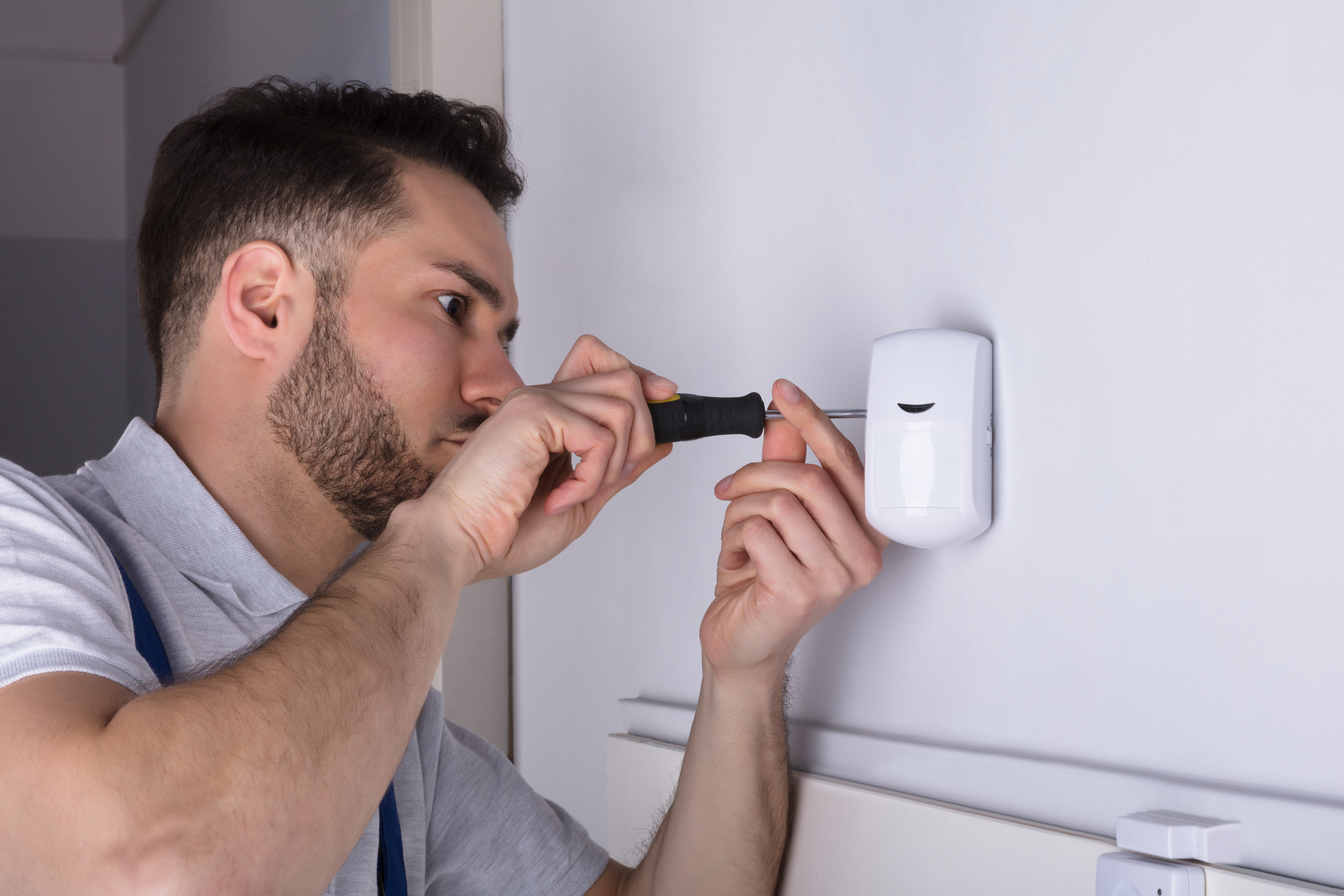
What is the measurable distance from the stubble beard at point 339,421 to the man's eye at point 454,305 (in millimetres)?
98

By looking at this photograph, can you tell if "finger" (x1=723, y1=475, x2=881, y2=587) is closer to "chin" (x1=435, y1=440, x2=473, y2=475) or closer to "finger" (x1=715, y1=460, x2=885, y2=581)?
"finger" (x1=715, y1=460, x2=885, y2=581)

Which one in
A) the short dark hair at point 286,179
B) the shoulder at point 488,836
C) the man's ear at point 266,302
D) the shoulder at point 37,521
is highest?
the short dark hair at point 286,179

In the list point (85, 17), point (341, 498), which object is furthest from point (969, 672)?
point (85, 17)

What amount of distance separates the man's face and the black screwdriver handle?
0.26 meters

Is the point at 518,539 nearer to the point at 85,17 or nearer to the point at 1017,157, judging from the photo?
the point at 1017,157

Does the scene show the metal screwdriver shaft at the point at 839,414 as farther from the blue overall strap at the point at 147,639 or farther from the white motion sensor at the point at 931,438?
the blue overall strap at the point at 147,639

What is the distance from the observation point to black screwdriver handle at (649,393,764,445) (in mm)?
824

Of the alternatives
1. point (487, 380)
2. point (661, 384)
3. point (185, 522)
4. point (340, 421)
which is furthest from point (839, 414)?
point (185, 522)

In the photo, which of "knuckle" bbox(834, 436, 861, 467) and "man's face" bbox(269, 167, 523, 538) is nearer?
"knuckle" bbox(834, 436, 861, 467)

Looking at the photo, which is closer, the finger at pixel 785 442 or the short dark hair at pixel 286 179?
the finger at pixel 785 442

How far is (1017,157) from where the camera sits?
2.46 feet

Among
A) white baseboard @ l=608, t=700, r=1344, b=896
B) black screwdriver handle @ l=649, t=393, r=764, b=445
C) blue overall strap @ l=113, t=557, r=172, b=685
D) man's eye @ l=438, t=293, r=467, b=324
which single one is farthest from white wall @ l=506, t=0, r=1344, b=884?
blue overall strap @ l=113, t=557, r=172, b=685

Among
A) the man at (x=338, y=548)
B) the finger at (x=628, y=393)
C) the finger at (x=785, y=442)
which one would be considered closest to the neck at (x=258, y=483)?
the man at (x=338, y=548)

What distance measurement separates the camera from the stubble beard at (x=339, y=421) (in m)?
Result: 0.99
